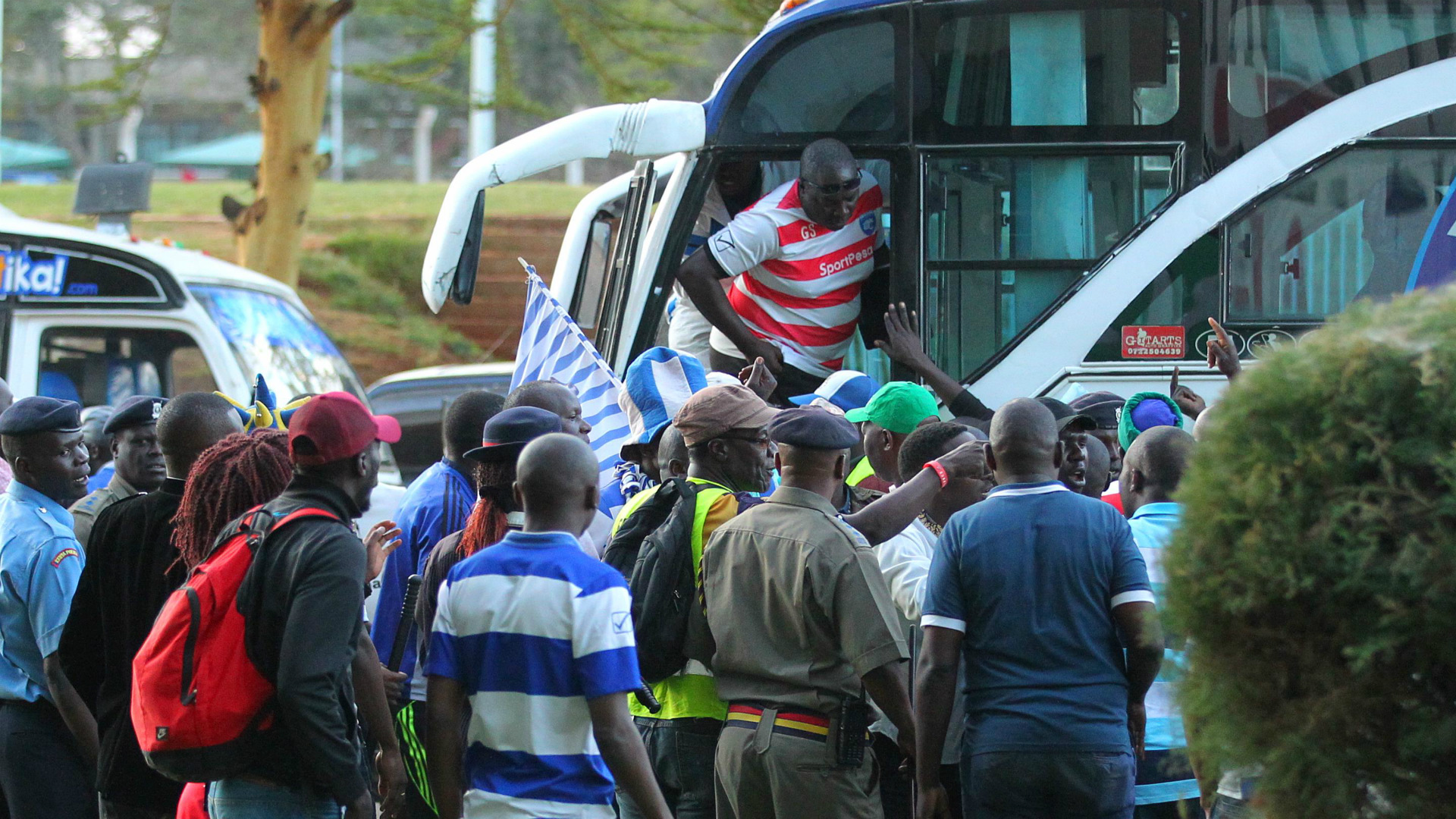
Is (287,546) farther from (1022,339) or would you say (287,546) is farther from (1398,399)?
(1022,339)

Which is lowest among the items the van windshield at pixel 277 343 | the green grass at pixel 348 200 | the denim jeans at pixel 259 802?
the denim jeans at pixel 259 802

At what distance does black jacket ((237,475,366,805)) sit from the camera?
3.38m

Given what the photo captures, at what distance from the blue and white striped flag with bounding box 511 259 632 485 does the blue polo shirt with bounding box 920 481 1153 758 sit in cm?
213

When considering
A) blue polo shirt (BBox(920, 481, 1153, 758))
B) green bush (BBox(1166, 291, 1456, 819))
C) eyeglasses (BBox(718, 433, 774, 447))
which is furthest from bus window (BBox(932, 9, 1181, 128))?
green bush (BBox(1166, 291, 1456, 819))

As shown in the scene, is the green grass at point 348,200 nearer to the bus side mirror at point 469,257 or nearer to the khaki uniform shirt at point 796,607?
the bus side mirror at point 469,257

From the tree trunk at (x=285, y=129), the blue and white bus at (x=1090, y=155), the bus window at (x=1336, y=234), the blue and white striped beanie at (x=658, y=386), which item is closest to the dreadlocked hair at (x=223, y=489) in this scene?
the blue and white striped beanie at (x=658, y=386)

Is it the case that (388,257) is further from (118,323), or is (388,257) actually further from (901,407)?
(901,407)

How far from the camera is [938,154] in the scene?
653 cm

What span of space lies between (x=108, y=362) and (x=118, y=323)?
1.33 ft

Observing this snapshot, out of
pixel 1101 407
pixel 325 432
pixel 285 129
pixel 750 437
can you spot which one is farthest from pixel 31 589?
pixel 285 129

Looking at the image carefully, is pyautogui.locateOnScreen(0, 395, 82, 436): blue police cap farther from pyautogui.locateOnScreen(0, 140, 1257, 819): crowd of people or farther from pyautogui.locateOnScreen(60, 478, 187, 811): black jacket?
pyautogui.locateOnScreen(60, 478, 187, 811): black jacket

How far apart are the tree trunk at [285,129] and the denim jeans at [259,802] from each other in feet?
38.1

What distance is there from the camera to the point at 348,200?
1124 inches

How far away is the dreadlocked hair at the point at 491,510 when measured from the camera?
427cm
